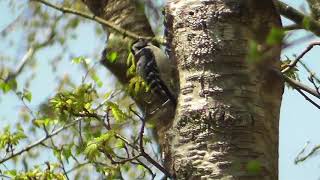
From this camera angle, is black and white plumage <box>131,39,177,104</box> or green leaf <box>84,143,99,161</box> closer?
green leaf <box>84,143,99,161</box>

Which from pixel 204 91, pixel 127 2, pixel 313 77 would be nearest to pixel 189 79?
pixel 204 91

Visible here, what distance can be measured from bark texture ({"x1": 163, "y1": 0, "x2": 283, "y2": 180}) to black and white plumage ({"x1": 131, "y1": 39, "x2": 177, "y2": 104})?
3.91 feet

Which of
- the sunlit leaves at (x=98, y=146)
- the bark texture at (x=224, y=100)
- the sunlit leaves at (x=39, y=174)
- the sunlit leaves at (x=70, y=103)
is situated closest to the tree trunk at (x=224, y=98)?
the bark texture at (x=224, y=100)

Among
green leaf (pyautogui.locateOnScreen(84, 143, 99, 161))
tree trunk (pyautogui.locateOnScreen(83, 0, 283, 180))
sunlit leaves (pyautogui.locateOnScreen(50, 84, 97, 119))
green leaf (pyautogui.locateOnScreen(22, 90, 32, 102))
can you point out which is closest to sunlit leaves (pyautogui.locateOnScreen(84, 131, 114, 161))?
green leaf (pyautogui.locateOnScreen(84, 143, 99, 161))

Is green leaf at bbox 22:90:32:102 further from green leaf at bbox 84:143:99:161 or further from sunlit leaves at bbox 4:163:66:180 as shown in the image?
green leaf at bbox 84:143:99:161

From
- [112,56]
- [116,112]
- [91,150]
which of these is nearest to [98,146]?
[91,150]

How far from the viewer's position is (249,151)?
2.30 meters

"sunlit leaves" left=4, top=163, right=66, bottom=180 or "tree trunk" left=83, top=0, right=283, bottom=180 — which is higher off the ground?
"sunlit leaves" left=4, top=163, right=66, bottom=180

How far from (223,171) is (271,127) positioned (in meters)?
0.29

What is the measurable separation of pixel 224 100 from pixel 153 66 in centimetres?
243

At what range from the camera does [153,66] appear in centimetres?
479

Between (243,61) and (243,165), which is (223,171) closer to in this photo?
(243,165)

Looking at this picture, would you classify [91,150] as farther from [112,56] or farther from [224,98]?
[224,98]

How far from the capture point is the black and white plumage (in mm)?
3949
